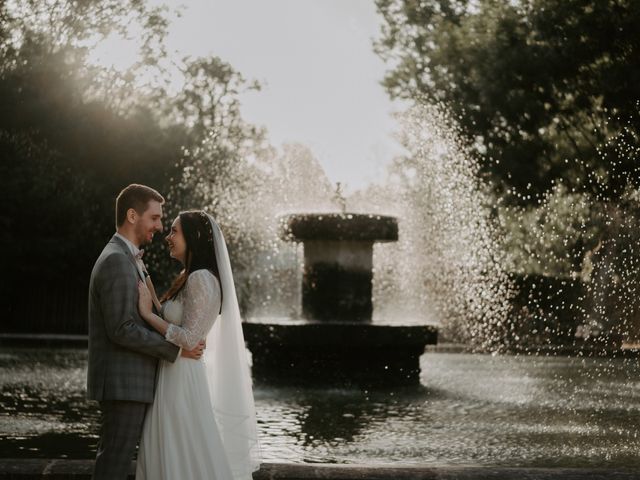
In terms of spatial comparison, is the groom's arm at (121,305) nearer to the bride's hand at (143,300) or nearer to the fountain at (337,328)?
the bride's hand at (143,300)

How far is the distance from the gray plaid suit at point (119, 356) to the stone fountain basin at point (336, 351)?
737cm

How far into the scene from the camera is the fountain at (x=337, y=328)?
12.0 meters

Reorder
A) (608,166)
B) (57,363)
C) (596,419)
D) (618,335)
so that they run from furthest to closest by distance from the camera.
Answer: (608,166) → (618,335) → (57,363) → (596,419)

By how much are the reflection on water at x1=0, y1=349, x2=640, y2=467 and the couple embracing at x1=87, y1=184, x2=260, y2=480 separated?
242 cm

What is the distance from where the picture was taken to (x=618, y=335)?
22.8m

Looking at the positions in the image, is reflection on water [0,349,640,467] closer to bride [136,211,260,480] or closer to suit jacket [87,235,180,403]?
bride [136,211,260,480]

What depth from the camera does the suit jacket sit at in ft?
14.9

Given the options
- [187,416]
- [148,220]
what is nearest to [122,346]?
[187,416]

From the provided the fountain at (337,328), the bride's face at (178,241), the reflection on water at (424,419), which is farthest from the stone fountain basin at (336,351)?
the bride's face at (178,241)

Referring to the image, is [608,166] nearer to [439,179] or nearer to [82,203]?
[439,179]

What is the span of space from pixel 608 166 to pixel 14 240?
15687 millimetres

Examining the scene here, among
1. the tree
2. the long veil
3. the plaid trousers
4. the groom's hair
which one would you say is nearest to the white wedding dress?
the plaid trousers

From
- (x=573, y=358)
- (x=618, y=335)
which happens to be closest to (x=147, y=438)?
(x=573, y=358)

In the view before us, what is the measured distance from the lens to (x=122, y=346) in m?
4.62
